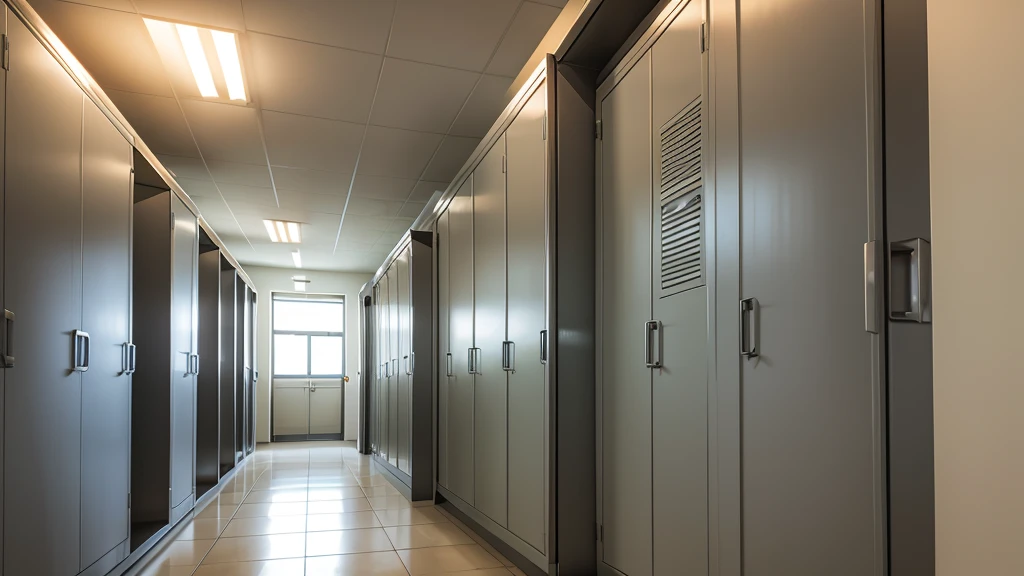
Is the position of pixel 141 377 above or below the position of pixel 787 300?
below

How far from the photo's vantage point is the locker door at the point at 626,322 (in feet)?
9.20

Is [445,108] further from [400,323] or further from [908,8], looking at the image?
[908,8]

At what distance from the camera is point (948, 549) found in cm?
132

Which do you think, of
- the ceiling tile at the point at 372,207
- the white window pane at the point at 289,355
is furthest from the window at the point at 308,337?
the ceiling tile at the point at 372,207

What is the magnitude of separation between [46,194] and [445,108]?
10.4ft

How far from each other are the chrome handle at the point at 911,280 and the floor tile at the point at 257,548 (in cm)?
373

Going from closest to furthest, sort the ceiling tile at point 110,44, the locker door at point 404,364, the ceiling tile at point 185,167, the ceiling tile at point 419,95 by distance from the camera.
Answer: the ceiling tile at point 110,44, the ceiling tile at point 419,95, the locker door at point 404,364, the ceiling tile at point 185,167

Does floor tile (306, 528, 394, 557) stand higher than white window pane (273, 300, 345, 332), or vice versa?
white window pane (273, 300, 345, 332)

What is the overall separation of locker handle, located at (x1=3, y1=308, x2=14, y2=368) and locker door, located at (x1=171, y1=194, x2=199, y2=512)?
2414 mm

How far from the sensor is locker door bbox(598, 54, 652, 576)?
2.80 m

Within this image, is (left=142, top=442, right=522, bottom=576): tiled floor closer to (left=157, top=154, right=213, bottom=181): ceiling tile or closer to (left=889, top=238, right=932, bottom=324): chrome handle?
(left=889, top=238, right=932, bottom=324): chrome handle

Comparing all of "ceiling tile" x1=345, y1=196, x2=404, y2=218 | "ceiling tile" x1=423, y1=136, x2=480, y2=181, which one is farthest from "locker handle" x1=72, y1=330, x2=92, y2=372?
"ceiling tile" x1=345, y1=196, x2=404, y2=218

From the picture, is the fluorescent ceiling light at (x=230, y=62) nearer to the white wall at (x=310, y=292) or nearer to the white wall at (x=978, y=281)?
the white wall at (x=978, y=281)

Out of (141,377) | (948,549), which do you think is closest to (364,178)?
(141,377)
